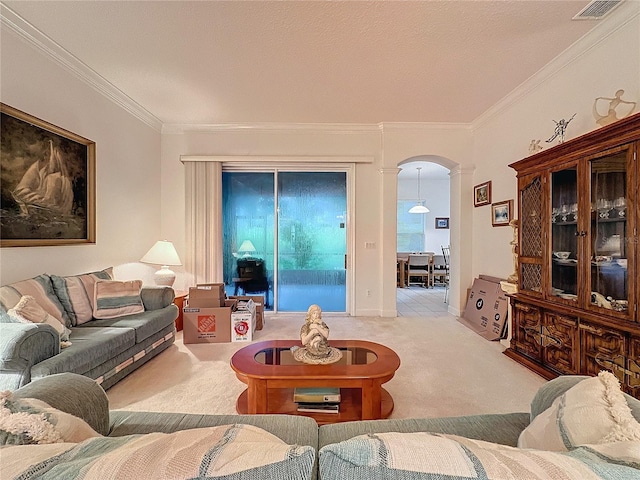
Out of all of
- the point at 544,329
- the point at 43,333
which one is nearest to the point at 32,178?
the point at 43,333

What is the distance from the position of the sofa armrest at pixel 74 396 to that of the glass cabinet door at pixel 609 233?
2982 millimetres

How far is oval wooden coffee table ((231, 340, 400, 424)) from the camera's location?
1880mm

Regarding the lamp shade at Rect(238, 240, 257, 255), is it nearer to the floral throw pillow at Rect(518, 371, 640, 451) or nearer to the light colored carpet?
the light colored carpet

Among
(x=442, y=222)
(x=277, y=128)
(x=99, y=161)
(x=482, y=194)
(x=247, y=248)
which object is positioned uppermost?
(x=277, y=128)

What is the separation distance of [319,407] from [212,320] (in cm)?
197

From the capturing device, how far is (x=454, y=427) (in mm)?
1192

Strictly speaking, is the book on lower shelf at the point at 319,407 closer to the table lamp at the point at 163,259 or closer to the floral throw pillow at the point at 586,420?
the floral throw pillow at the point at 586,420

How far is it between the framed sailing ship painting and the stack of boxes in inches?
50.8

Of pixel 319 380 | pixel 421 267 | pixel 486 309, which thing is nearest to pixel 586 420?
pixel 319 380

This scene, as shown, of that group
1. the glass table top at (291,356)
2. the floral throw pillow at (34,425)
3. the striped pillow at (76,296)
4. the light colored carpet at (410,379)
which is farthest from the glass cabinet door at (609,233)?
the striped pillow at (76,296)

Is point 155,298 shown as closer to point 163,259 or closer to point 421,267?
point 163,259

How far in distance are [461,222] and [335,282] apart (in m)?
2.14

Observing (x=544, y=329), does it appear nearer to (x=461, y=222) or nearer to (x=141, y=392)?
(x=461, y=222)

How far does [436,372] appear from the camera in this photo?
2.77 metres
